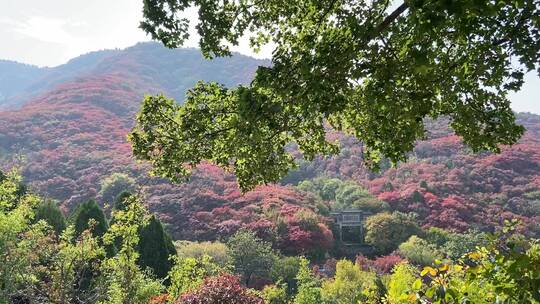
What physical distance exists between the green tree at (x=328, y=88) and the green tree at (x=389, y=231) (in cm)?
2289

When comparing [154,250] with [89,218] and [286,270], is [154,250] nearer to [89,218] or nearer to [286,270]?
[89,218]

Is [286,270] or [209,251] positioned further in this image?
[209,251]

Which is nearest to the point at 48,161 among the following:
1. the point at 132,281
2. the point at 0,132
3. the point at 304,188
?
the point at 0,132

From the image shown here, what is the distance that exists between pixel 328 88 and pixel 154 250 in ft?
53.0

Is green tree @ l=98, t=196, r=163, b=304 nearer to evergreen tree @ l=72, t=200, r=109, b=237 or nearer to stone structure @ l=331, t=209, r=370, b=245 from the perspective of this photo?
evergreen tree @ l=72, t=200, r=109, b=237

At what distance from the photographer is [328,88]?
14.0 feet

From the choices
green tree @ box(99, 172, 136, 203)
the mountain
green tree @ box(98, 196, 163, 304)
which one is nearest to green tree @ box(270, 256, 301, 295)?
the mountain

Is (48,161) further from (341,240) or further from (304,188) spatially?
(341,240)

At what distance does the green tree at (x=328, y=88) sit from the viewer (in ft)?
14.2

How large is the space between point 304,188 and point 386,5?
117 feet

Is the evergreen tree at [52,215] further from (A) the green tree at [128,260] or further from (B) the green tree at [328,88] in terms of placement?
(B) the green tree at [328,88]

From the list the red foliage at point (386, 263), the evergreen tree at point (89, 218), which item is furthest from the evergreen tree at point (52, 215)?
the red foliage at point (386, 263)

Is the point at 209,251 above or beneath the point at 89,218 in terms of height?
beneath

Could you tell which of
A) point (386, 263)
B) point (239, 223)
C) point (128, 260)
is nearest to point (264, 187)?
point (239, 223)
